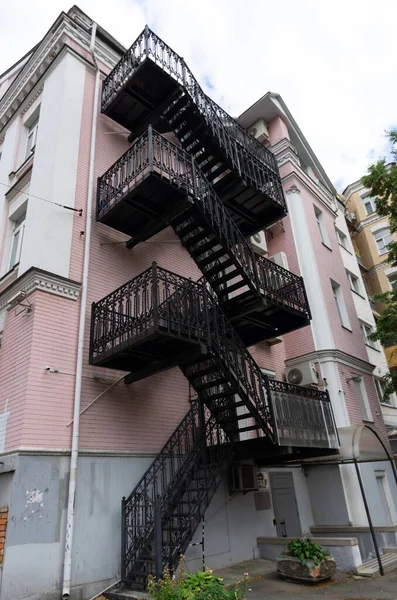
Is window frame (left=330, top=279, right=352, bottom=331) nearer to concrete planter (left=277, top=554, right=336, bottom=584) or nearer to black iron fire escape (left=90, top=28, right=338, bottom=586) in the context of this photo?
black iron fire escape (left=90, top=28, right=338, bottom=586)

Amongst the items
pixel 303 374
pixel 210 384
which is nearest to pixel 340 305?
pixel 303 374

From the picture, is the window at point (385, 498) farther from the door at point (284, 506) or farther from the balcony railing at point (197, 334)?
the balcony railing at point (197, 334)

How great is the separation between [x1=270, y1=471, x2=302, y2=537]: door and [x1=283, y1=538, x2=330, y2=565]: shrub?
107 inches

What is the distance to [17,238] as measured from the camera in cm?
1086

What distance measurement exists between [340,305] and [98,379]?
454 inches

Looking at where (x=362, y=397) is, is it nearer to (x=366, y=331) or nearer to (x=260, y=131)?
(x=366, y=331)

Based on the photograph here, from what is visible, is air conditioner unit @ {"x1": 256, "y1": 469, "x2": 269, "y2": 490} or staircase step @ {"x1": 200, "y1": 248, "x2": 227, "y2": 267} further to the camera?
air conditioner unit @ {"x1": 256, "y1": 469, "x2": 269, "y2": 490}

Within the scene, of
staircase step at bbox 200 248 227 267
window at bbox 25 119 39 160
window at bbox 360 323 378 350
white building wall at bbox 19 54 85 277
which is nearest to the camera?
white building wall at bbox 19 54 85 277

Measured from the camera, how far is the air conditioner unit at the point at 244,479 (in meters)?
9.80

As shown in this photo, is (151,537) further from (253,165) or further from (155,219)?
(253,165)

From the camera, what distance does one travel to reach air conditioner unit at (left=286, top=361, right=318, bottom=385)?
13259 mm

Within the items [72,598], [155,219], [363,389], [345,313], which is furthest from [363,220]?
[72,598]

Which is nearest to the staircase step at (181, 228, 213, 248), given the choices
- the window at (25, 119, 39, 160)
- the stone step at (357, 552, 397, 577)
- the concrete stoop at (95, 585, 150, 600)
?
the window at (25, 119, 39, 160)

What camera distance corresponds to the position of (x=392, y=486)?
13789 millimetres
